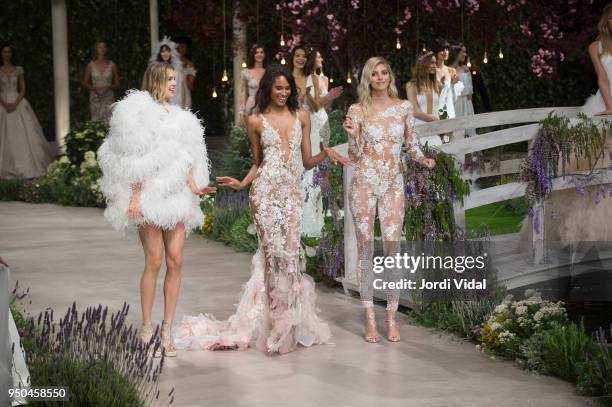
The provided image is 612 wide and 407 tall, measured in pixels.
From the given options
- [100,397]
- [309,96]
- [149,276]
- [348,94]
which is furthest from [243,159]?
[100,397]

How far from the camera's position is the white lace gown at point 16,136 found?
1694 centimetres

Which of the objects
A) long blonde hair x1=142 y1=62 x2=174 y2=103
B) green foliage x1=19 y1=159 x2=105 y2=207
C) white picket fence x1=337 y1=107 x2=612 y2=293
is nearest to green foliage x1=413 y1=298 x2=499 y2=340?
white picket fence x1=337 y1=107 x2=612 y2=293

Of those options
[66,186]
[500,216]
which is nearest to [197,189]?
[500,216]

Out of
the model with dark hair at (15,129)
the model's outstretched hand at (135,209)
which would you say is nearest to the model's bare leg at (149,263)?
the model's outstretched hand at (135,209)

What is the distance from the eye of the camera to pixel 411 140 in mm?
7180

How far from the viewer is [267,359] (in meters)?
6.80

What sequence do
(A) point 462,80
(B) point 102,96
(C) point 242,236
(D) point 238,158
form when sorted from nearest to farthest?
(C) point 242,236 → (D) point 238,158 → (A) point 462,80 → (B) point 102,96

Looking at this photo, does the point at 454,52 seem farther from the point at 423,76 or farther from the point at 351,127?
the point at 351,127

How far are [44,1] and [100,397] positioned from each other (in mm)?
14307

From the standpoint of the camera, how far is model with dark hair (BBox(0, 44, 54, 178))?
55.4 feet

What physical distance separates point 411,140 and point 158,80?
61.3 inches

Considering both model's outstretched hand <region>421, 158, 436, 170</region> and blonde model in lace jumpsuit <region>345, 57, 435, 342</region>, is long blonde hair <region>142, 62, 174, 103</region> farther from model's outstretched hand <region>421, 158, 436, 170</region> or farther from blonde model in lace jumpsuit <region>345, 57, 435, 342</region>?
model's outstretched hand <region>421, 158, 436, 170</region>

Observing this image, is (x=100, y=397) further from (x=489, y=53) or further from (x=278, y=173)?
(x=489, y=53)

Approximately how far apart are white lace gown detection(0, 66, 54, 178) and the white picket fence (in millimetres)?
9310
